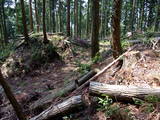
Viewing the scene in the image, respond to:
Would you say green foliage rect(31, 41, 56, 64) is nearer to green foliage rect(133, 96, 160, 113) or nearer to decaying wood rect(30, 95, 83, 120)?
decaying wood rect(30, 95, 83, 120)

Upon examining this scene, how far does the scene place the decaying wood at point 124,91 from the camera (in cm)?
426

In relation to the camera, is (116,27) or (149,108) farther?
(116,27)

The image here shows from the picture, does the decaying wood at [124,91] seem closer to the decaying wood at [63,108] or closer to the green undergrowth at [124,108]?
the green undergrowth at [124,108]

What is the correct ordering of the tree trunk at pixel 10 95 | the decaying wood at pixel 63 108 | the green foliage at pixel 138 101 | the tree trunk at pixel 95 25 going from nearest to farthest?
the green foliage at pixel 138 101 < the decaying wood at pixel 63 108 < the tree trunk at pixel 10 95 < the tree trunk at pixel 95 25

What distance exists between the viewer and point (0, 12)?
25.9 meters

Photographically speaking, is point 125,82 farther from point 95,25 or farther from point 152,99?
point 95,25

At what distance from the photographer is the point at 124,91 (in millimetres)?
4641

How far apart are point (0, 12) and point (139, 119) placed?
26143 millimetres

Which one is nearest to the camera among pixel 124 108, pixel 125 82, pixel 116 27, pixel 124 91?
pixel 124 108

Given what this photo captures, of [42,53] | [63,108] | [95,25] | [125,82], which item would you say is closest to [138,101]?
[125,82]

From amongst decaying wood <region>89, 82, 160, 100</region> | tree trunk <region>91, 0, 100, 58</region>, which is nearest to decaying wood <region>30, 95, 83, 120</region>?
decaying wood <region>89, 82, 160, 100</region>

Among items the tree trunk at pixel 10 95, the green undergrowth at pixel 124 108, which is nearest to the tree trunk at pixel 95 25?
the green undergrowth at pixel 124 108

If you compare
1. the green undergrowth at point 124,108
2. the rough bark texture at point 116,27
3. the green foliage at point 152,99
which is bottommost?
the green undergrowth at point 124,108

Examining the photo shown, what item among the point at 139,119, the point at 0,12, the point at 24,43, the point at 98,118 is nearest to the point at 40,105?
the point at 98,118
